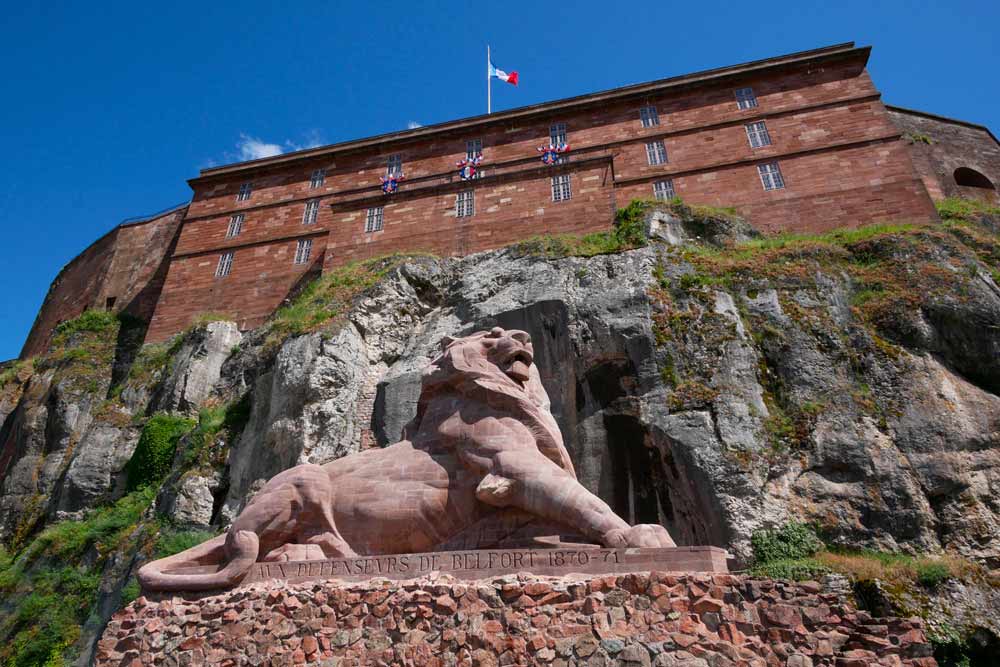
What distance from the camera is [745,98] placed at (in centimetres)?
2753

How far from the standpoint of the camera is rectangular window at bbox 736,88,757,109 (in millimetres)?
27297

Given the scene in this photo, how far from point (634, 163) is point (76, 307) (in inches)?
1191

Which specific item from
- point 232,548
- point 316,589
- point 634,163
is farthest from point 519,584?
point 634,163

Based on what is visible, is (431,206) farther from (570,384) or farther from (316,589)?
(316,589)

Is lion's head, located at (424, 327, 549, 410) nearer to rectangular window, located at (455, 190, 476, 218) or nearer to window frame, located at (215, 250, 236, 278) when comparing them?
rectangular window, located at (455, 190, 476, 218)

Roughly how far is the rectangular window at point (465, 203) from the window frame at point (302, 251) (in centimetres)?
733

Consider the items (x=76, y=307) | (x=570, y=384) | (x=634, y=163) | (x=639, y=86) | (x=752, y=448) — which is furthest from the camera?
(x=76, y=307)

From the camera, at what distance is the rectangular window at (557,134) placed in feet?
94.9

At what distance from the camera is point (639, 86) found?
1133 inches

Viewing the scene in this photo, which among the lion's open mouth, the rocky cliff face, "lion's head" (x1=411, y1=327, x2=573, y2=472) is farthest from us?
the rocky cliff face

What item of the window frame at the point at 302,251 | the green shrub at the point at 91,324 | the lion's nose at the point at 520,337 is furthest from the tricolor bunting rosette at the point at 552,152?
the green shrub at the point at 91,324

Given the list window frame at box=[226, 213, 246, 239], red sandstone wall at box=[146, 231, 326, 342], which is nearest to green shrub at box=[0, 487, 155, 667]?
Answer: red sandstone wall at box=[146, 231, 326, 342]

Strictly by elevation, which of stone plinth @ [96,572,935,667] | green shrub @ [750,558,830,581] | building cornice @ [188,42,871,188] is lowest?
stone plinth @ [96,572,935,667]

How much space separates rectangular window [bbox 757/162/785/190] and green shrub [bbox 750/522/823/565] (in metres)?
15.6
